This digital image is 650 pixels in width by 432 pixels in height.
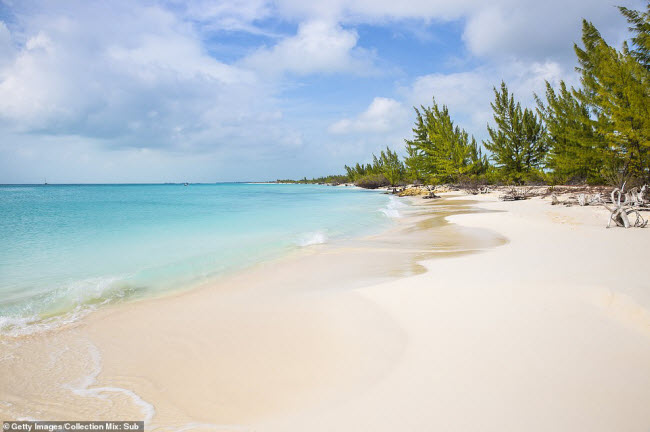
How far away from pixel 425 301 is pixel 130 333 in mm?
4385

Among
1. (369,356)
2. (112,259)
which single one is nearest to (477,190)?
(112,259)

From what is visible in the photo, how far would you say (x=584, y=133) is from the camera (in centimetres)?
2223

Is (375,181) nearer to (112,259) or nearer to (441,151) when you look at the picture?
(441,151)

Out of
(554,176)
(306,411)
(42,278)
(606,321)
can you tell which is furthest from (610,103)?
(42,278)

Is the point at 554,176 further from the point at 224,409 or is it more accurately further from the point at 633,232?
the point at 224,409

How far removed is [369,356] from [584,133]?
27.1 meters

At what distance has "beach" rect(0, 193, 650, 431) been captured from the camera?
8.20 feet

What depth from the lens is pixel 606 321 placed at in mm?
3729

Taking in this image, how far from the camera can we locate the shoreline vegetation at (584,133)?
1734 centimetres

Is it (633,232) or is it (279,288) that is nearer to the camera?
(279,288)

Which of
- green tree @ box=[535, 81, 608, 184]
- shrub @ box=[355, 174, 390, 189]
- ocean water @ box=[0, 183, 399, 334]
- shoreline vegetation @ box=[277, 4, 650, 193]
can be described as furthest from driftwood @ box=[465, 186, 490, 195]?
shrub @ box=[355, 174, 390, 189]

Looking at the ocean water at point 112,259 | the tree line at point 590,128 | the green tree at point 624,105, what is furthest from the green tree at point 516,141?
the ocean water at point 112,259

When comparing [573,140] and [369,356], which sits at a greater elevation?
[573,140]

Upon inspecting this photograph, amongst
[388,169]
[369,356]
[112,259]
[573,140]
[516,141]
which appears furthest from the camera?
[388,169]
